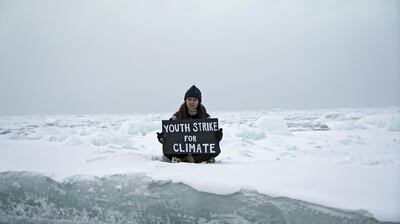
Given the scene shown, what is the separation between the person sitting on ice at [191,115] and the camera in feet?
9.71

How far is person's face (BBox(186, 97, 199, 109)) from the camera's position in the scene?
315 cm

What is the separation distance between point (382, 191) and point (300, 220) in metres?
0.51

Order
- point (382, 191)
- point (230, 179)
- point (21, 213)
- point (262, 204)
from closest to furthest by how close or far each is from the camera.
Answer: point (382, 191)
point (262, 204)
point (230, 179)
point (21, 213)

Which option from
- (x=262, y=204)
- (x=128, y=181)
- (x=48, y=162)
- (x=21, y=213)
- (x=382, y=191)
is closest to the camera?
(x=382, y=191)

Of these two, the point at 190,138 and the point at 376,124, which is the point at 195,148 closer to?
the point at 190,138

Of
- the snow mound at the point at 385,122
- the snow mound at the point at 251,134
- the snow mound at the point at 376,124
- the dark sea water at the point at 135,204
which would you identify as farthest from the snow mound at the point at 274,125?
the dark sea water at the point at 135,204

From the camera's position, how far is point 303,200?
175 cm

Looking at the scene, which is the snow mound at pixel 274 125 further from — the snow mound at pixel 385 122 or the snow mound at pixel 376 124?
the snow mound at pixel 385 122

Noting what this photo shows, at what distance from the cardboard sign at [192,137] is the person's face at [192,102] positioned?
0.26 m

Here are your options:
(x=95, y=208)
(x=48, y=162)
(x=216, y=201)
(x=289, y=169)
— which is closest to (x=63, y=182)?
(x=95, y=208)

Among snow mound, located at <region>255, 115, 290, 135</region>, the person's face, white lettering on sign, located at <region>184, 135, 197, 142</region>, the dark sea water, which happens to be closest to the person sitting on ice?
the person's face

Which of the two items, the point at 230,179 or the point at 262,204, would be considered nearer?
the point at 262,204

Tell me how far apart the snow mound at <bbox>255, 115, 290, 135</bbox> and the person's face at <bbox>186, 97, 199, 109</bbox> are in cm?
684

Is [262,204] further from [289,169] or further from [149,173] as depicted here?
[149,173]
